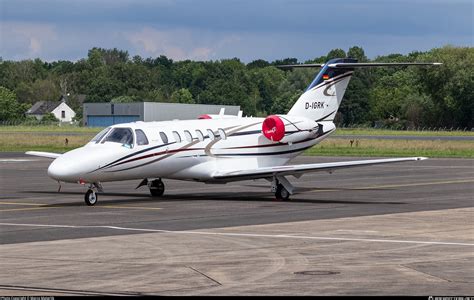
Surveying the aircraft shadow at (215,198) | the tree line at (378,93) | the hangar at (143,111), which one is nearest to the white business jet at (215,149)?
the aircraft shadow at (215,198)

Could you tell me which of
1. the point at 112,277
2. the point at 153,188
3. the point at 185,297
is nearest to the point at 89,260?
the point at 112,277

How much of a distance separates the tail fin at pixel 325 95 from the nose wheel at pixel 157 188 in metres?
5.63

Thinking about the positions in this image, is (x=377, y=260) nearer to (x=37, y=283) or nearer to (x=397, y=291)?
(x=397, y=291)

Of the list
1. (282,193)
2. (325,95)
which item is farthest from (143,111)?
(282,193)

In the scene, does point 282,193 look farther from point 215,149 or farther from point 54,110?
point 54,110

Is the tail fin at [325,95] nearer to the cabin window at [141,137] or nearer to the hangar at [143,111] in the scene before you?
the cabin window at [141,137]

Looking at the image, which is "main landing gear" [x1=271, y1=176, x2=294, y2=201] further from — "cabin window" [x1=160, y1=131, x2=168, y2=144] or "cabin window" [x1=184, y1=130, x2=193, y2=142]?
"cabin window" [x1=160, y1=131, x2=168, y2=144]

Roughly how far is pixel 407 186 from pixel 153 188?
1040cm

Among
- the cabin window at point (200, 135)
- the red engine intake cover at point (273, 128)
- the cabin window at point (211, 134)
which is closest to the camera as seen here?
the cabin window at point (200, 135)

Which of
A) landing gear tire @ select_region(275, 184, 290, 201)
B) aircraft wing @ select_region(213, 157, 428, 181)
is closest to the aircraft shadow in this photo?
landing gear tire @ select_region(275, 184, 290, 201)

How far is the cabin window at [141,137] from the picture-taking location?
32.2m

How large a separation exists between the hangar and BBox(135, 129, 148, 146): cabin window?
5303 cm

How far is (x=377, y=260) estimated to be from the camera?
61.0ft

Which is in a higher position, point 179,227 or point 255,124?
point 255,124
